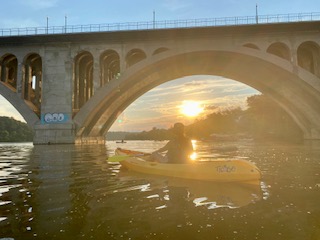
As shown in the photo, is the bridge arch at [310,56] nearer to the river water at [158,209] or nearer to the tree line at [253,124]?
the tree line at [253,124]

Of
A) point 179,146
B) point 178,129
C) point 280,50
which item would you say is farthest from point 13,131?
point 178,129

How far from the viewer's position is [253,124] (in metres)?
72.2

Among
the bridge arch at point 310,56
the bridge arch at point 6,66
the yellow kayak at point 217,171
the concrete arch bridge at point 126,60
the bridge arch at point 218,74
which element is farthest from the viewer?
the bridge arch at point 6,66

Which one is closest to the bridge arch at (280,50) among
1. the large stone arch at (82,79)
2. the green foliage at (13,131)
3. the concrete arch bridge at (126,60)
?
the concrete arch bridge at (126,60)

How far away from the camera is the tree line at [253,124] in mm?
53906

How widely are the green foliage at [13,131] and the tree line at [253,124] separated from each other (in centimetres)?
4695

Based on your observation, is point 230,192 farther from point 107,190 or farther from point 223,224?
point 107,190

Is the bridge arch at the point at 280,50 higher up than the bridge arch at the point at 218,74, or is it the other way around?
the bridge arch at the point at 280,50

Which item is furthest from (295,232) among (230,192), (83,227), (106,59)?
(106,59)

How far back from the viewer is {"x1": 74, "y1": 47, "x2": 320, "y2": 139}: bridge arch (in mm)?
28031

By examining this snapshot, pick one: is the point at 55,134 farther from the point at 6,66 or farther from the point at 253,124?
the point at 253,124

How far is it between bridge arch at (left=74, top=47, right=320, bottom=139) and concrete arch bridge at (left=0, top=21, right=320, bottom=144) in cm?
11

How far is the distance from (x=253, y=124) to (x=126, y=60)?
172 ft

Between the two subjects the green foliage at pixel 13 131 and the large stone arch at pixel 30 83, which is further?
the green foliage at pixel 13 131
